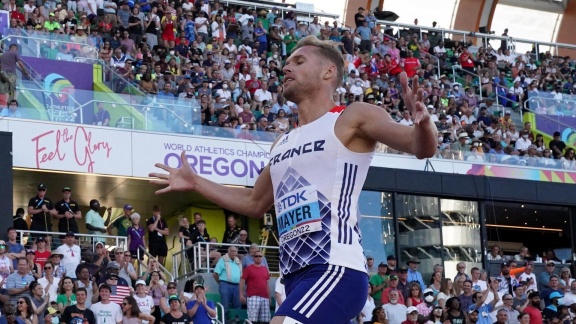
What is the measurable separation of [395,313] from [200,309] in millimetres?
3530

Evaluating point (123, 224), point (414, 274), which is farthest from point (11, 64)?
point (414, 274)

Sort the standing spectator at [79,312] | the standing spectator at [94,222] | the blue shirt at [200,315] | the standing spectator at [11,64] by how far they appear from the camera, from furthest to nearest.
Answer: the standing spectator at [11,64] < the standing spectator at [94,222] < the blue shirt at [200,315] < the standing spectator at [79,312]

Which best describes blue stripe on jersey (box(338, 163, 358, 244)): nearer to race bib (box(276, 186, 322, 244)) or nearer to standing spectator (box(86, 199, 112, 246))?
race bib (box(276, 186, 322, 244))

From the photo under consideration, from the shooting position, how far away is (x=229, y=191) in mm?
6453

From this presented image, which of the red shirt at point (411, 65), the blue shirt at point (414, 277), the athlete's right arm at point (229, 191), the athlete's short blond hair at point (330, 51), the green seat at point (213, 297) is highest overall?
the red shirt at point (411, 65)

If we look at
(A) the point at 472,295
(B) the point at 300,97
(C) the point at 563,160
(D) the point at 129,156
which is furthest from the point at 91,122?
(B) the point at 300,97

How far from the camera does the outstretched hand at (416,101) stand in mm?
5336

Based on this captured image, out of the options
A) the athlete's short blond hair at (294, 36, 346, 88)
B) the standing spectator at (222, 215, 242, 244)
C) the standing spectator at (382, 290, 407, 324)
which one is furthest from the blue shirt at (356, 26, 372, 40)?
the athlete's short blond hair at (294, 36, 346, 88)

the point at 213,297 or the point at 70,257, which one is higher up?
the point at 70,257

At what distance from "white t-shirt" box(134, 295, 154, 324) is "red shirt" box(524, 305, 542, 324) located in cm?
A: 740

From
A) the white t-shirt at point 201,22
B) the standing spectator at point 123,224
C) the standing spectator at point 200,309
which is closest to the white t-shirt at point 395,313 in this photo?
the standing spectator at point 200,309

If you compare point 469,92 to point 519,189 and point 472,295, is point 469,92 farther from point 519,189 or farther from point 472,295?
point 472,295

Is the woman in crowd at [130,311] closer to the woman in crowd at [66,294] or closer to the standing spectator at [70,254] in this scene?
the woman in crowd at [66,294]

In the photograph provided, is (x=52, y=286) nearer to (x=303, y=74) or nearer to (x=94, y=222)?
(x=94, y=222)
